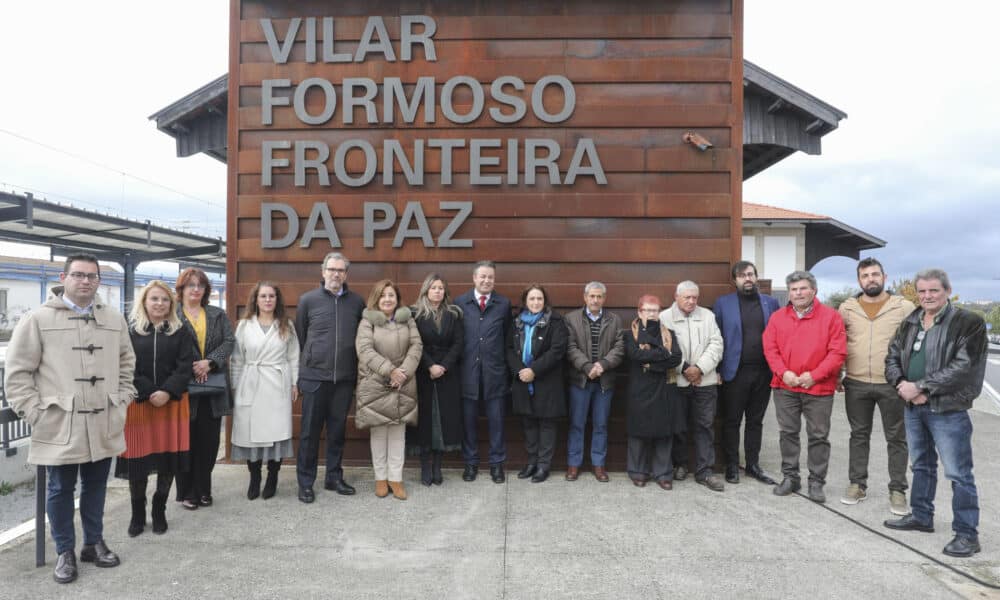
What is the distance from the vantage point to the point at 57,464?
2859 mm

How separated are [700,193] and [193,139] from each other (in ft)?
18.9

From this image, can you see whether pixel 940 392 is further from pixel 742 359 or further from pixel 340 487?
pixel 340 487

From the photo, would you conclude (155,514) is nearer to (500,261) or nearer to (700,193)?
(500,261)

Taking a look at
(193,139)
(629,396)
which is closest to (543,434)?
(629,396)

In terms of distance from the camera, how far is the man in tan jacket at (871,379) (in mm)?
4062

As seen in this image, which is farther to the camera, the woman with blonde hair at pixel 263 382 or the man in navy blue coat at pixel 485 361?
the man in navy blue coat at pixel 485 361

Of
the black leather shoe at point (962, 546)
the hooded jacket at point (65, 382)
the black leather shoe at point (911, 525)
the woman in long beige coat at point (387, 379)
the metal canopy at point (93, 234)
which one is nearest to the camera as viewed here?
the hooded jacket at point (65, 382)

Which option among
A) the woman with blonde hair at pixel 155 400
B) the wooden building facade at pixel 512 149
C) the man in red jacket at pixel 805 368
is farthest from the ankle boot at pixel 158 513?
the man in red jacket at pixel 805 368

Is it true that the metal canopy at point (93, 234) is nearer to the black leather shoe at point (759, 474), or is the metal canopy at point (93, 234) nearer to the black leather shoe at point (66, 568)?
the black leather shoe at point (66, 568)

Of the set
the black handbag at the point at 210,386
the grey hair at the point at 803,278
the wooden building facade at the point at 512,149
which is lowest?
the black handbag at the point at 210,386

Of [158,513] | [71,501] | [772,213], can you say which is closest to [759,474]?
[158,513]

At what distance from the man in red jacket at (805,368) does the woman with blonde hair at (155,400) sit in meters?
4.30

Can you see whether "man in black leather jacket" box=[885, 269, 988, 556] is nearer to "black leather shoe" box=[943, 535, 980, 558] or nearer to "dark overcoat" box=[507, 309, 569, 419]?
"black leather shoe" box=[943, 535, 980, 558]

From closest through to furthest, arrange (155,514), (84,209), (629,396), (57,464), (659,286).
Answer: (57,464) < (155,514) < (629,396) < (659,286) < (84,209)
